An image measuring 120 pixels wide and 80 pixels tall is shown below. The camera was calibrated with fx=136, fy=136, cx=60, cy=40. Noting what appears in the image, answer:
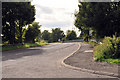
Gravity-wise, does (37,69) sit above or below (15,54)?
above

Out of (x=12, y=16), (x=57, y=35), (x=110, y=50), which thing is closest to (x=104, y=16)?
(x=110, y=50)

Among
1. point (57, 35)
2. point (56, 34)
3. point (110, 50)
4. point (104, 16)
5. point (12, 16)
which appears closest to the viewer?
point (110, 50)

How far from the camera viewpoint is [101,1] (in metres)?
19.2

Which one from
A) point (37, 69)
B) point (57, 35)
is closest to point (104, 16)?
point (37, 69)

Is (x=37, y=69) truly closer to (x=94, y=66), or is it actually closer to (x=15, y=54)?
(x=94, y=66)

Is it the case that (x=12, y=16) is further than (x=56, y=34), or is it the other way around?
(x=56, y=34)

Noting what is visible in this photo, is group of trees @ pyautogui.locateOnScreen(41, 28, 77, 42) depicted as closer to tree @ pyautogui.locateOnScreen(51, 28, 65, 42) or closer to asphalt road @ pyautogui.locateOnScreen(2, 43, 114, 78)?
tree @ pyautogui.locateOnScreen(51, 28, 65, 42)

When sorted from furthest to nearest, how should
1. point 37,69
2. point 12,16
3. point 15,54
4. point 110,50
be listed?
point 12,16, point 15,54, point 110,50, point 37,69

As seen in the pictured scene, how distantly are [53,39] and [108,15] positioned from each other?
72.1 metres

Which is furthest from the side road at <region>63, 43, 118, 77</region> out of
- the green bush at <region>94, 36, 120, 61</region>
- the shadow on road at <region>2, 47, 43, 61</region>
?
the shadow on road at <region>2, 47, 43, 61</region>

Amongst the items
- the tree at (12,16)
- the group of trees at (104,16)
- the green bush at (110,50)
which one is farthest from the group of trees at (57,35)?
the green bush at (110,50)

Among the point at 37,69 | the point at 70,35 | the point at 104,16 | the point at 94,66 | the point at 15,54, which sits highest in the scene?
the point at 104,16

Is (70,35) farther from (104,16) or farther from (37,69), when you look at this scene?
(37,69)

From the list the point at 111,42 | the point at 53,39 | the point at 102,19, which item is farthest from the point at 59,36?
the point at 111,42
